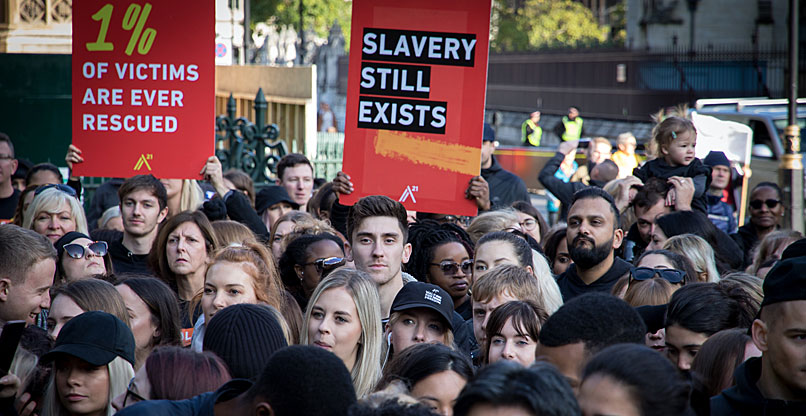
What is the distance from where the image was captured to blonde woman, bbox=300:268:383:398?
4.91 meters

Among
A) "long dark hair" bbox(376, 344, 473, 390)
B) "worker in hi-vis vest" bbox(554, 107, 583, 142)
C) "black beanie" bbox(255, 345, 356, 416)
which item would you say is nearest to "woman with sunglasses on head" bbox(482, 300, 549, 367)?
"long dark hair" bbox(376, 344, 473, 390)

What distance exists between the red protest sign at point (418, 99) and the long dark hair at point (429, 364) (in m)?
3.21

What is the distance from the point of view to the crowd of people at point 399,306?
2998 millimetres

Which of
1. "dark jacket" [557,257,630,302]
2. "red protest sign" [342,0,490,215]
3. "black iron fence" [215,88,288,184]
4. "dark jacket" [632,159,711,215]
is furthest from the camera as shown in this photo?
"black iron fence" [215,88,288,184]

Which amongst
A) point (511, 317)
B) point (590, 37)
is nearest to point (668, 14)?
point (590, 37)

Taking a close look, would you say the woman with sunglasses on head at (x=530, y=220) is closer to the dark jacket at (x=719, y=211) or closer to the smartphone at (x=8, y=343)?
the dark jacket at (x=719, y=211)

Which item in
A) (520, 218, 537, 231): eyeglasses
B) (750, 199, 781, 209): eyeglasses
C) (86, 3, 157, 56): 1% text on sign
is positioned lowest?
(520, 218, 537, 231): eyeglasses

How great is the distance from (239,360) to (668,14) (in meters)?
35.7

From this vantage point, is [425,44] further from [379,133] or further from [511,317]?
[511,317]

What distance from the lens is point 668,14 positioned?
3712cm

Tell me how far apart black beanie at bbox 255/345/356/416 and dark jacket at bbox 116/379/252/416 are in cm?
26

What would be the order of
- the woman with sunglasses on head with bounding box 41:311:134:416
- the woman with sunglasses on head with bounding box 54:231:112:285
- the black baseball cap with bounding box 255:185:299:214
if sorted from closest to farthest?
the woman with sunglasses on head with bounding box 41:311:134:416 < the woman with sunglasses on head with bounding box 54:231:112:285 < the black baseball cap with bounding box 255:185:299:214

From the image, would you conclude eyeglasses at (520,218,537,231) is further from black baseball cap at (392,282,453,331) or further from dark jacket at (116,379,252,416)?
dark jacket at (116,379,252,416)

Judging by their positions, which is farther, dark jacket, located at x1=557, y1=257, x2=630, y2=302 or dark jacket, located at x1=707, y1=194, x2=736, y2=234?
dark jacket, located at x1=707, y1=194, x2=736, y2=234
